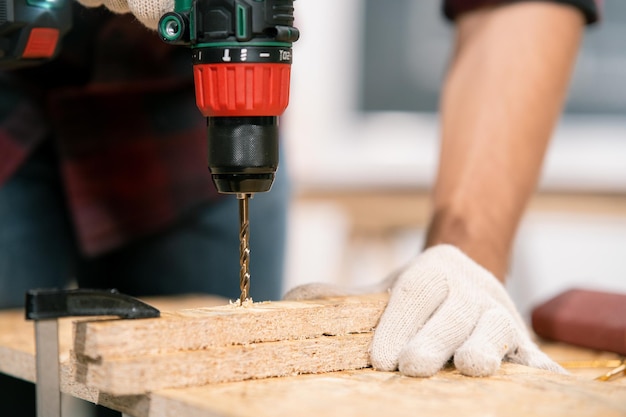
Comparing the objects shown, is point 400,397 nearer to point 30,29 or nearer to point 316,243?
point 30,29

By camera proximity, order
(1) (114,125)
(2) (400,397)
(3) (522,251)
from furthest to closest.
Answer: (3) (522,251)
(1) (114,125)
(2) (400,397)

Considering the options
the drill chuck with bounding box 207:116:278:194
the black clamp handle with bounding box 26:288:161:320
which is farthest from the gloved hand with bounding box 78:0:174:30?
the black clamp handle with bounding box 26:288:161:320

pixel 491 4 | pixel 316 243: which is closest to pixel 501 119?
pixel 491 4

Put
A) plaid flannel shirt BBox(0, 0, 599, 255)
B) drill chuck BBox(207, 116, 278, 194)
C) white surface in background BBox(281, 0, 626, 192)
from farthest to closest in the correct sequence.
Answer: white surface in background BBox(281, 0, 626, 192) → plaid flannel shirt BBox(0, 0, 599, 255) → drill chuck BBox(207, 116, 278, 194)

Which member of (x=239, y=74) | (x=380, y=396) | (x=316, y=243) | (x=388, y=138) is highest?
(x=239, y=74)

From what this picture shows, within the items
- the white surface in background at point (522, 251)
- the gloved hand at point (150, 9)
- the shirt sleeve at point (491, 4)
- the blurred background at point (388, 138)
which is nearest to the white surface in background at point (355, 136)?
the blurred background at point (388, 138)

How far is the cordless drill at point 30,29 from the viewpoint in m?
0.89

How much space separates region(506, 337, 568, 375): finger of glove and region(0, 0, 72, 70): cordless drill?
583 millimetres

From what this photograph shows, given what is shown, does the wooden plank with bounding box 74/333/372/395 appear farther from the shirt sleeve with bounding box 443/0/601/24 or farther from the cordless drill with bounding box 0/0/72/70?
the shirt sleeve with bounding box 443/0/601/24

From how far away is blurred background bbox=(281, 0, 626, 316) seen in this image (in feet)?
10.5

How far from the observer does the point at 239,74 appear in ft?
2.58

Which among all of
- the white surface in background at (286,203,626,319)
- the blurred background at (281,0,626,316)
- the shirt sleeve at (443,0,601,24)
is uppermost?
the shirt sleeve at (443,0,601,24)

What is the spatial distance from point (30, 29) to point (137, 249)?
59 cm

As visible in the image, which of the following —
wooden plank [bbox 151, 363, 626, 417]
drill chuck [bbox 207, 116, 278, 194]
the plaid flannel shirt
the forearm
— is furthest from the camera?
the plaid flannel shirt
